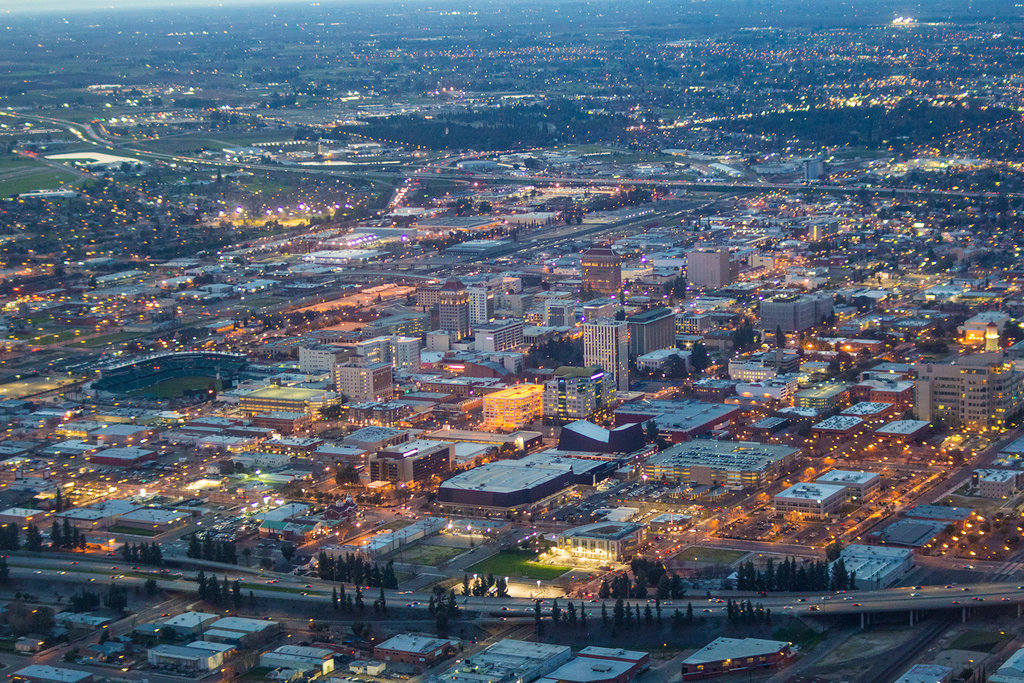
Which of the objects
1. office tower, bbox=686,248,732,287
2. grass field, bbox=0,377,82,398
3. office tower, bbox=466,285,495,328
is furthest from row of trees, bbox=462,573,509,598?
office tower, bbox=686,248,732,287

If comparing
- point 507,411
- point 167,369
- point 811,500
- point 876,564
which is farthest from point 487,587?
point 167,369

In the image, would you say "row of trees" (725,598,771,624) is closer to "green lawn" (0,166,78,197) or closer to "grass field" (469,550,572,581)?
"grass field" (469,550,572,581)

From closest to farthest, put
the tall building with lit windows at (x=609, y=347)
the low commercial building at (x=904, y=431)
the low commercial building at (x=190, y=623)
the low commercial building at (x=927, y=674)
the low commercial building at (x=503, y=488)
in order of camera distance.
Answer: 1. the low commercial building at (x=927, y=674)
2. the low commercial building at (x=190, y=623)
3. the low commercial building at (x=503, y=488)
4. the low commercial building at (x=904, y=431)
5. the tall building with lit windows at (x=609, y=347)

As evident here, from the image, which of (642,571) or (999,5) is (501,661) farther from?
(999,5)

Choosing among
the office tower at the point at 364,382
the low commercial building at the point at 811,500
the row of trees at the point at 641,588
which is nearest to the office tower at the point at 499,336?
the office tower at the point at 364,382

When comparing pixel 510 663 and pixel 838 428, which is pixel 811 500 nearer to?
pixel 838 428

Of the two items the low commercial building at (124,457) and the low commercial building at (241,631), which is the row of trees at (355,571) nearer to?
the low commercial building at (241,631)
